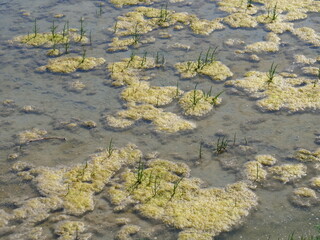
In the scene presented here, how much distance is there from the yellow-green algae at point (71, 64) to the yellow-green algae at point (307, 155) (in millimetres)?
2195

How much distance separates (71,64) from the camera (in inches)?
219

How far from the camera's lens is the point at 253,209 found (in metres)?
3.77

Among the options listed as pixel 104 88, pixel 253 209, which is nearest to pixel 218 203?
pixel 253 209

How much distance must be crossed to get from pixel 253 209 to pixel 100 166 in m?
1.13

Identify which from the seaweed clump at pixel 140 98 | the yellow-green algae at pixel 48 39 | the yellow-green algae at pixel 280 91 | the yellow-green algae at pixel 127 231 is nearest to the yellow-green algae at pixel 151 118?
the seaweed clump at pixel 140 98

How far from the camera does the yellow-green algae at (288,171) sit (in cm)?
408

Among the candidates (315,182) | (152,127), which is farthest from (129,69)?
(315,182)

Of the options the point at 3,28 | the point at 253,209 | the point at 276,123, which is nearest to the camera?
the point at 253,209

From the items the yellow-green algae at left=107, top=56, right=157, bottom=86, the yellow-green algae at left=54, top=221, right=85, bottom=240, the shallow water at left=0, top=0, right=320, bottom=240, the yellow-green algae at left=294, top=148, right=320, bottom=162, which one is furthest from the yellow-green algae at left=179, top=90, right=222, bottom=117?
the yellow-green algae at left=54, top=221, right=85, bottom=240

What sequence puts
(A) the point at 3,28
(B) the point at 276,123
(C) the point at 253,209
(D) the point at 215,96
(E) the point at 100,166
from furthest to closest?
(A) the point at 3,28 → (D) the point at 215,96 → (B) the point at 276,123 → (E) the point at 100,166 → (C) the point at 253,209

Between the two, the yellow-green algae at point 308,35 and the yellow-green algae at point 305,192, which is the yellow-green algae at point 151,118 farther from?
the yellow-green algae at point 308,35

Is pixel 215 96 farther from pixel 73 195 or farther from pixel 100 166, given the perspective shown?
pixel 73 195

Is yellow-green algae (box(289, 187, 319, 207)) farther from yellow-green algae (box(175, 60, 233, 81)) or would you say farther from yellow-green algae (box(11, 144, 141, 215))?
yellow-green algae (box(175, 60, 233, 81))

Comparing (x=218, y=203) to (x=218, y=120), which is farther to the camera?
(x=218, y=120)
